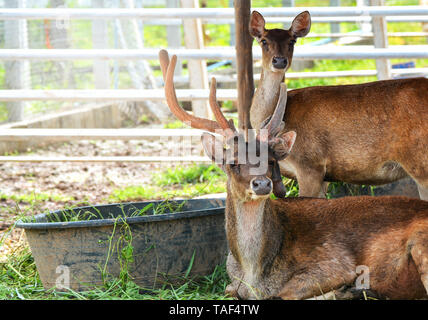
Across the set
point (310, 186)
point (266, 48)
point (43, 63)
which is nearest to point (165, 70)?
point (266, 48)

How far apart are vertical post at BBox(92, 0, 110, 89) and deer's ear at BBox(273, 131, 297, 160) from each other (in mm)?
6715

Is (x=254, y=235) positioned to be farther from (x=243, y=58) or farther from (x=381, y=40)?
(x=381, y=40)

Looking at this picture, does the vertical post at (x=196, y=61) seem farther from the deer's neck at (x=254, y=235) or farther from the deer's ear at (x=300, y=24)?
the deer's neck at (x=254, y=235)

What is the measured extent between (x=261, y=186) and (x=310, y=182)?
1635mm

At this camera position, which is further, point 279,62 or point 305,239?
point 279,62

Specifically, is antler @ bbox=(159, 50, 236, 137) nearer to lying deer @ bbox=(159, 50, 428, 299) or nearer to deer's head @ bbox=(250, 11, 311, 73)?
lying deer @ bbox=(159, 50, 428, 299)

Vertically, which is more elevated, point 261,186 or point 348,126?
point 348,126

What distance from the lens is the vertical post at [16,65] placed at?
9.86 metres

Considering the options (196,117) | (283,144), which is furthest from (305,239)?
(196,117)

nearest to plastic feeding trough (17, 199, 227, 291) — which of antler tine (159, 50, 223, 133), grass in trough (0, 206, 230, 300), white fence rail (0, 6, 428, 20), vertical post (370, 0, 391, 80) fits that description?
grass in trough (0, 206, 230, 300)

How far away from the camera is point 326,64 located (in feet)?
51.0

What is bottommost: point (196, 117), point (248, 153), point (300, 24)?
point (248, 153)

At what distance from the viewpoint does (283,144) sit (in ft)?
15.3
